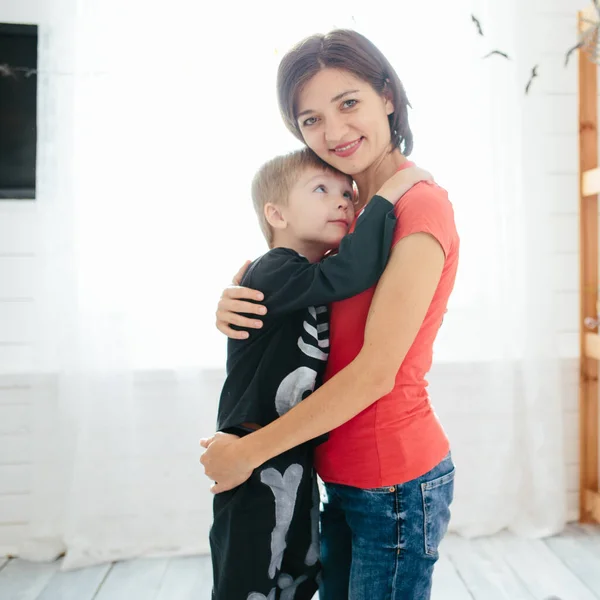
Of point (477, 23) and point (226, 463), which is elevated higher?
point (477, 23)

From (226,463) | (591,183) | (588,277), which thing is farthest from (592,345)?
(226,463)

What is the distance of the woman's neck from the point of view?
1119mm

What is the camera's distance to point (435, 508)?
3.19 ft

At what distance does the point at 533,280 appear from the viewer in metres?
2.13

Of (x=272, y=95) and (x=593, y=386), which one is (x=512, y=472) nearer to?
(x=593, y=386)

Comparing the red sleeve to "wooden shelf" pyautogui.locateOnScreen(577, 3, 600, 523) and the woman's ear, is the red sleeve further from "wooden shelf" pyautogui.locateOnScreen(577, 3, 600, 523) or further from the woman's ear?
"wooden shelf" pyautogui.locateOnScreen(577, 3, 600, 523)

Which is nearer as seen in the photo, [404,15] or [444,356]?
[404,15]

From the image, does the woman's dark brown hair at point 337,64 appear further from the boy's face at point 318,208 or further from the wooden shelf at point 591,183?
the wooden shelf at point 591,183

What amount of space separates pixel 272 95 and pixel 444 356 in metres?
1.13

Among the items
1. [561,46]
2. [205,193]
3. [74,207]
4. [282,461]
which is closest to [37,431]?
[74,207]

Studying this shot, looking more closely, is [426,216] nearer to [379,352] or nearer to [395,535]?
[379,352]

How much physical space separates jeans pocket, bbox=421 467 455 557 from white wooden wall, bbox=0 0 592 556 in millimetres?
1377

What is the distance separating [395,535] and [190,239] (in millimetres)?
1362

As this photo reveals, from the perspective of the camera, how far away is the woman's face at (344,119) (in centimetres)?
103
